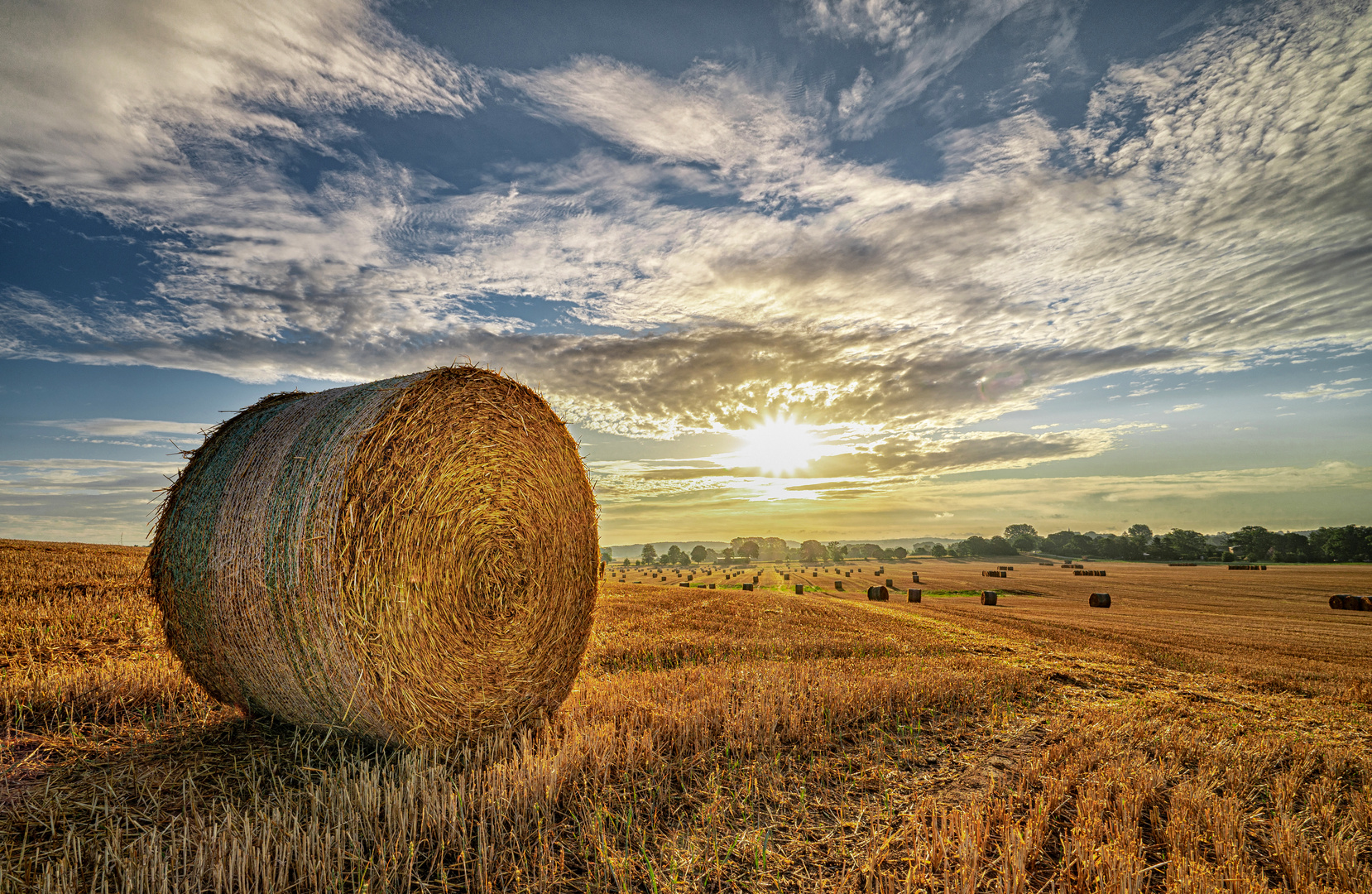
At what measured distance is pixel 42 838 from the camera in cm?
367

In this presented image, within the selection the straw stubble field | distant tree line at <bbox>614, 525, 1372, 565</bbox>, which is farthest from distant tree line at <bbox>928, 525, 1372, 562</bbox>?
the straw stubble field

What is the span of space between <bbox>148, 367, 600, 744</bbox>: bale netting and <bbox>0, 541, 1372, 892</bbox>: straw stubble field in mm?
461

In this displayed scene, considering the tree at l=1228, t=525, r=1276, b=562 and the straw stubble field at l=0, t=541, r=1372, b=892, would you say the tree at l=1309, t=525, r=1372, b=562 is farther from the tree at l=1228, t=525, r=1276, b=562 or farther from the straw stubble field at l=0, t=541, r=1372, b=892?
the straw stubble field at l=0, t=541, r=1372, b=892

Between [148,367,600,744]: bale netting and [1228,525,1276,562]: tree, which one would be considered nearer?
[148,367,600,744]: bale netting

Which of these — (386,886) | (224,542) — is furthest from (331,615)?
(386,886)

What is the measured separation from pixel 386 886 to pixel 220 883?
85 cm

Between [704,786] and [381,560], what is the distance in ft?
10.7

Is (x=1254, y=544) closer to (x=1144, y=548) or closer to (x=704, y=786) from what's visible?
(x=1144, y=548)

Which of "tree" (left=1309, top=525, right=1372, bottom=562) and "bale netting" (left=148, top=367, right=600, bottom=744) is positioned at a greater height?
"bale netting" (left=148, top=367, right=600, bottom=744)

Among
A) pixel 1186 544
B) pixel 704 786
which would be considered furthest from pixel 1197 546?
pixel 704 786

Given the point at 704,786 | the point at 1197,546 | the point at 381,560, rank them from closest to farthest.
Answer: the point at 704,786 < the point at 381,560 < the point at 1197,546

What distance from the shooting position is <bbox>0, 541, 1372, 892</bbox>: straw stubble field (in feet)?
11.6

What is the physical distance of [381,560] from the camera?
515 centimetres

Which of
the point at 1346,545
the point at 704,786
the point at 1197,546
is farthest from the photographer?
the point at 1197,546
